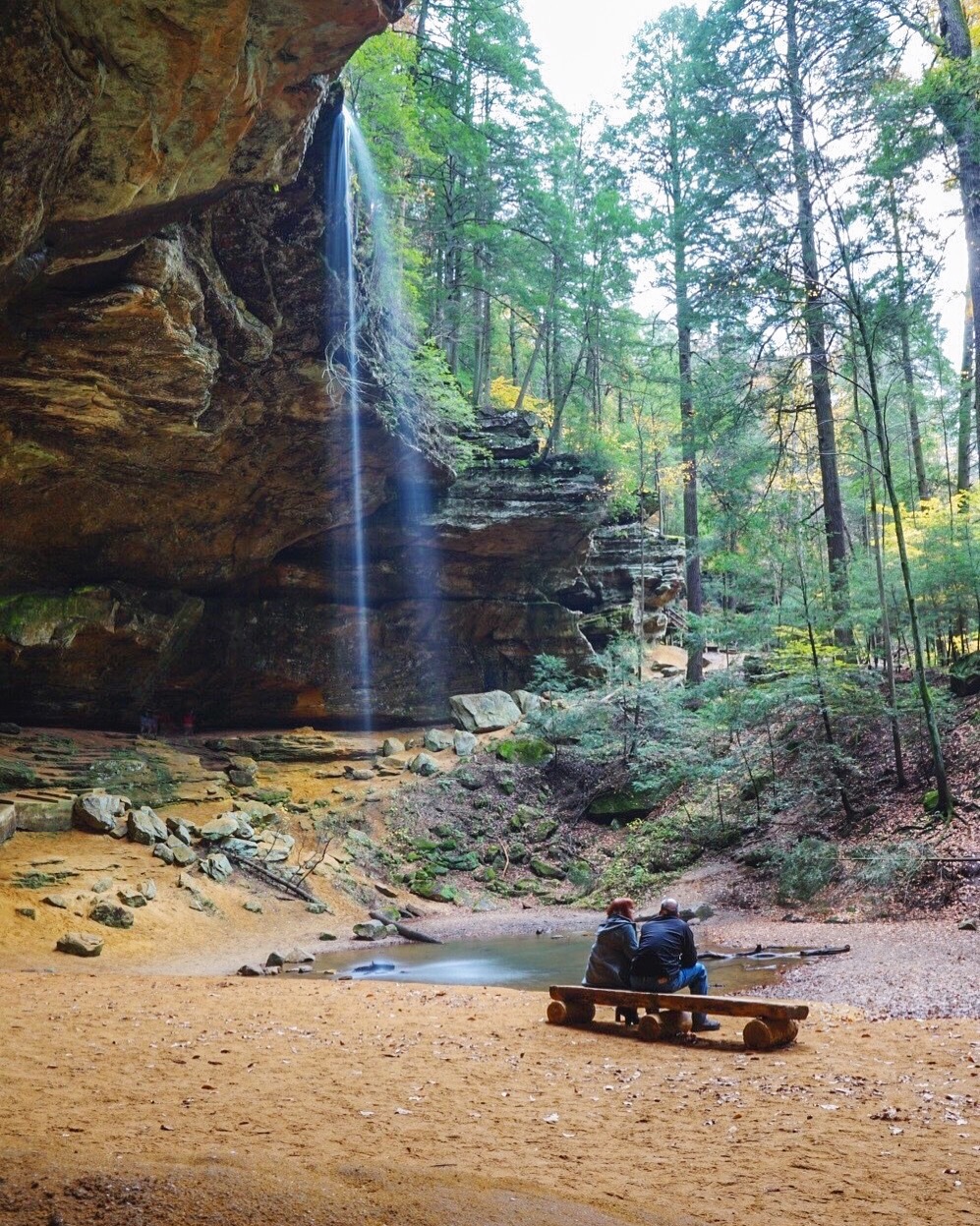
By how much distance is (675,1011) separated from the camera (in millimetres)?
5895

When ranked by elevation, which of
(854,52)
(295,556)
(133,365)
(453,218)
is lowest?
(295,556)

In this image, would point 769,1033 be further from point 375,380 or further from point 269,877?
point 375,380

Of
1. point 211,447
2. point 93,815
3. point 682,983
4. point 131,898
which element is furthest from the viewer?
point 211,447

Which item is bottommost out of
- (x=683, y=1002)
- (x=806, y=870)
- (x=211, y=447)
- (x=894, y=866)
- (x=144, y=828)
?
(x=806, y=870)

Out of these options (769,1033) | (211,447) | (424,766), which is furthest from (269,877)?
(769,1033)

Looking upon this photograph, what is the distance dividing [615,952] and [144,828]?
34.5 ft

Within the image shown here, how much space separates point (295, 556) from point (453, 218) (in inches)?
451

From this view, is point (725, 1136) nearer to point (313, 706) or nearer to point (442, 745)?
point (442, 745)

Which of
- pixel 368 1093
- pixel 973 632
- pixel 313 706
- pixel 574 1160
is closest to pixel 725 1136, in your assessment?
pixel 574 1160

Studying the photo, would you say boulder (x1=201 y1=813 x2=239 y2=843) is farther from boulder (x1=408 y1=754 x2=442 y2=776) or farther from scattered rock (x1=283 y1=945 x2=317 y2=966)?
boulder (x1=408 y1=754 x2=442 y2=776)

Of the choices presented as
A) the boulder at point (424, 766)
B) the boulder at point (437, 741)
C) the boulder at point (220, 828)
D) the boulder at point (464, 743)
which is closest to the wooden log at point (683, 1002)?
the boulder at point (220, 828)

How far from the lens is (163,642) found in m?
18.8

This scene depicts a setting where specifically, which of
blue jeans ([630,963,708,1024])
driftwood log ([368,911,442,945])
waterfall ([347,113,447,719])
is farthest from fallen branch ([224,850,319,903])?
blue jeans ([630,963,708,1024])

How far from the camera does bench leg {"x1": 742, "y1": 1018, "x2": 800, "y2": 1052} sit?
5449 millimetres
